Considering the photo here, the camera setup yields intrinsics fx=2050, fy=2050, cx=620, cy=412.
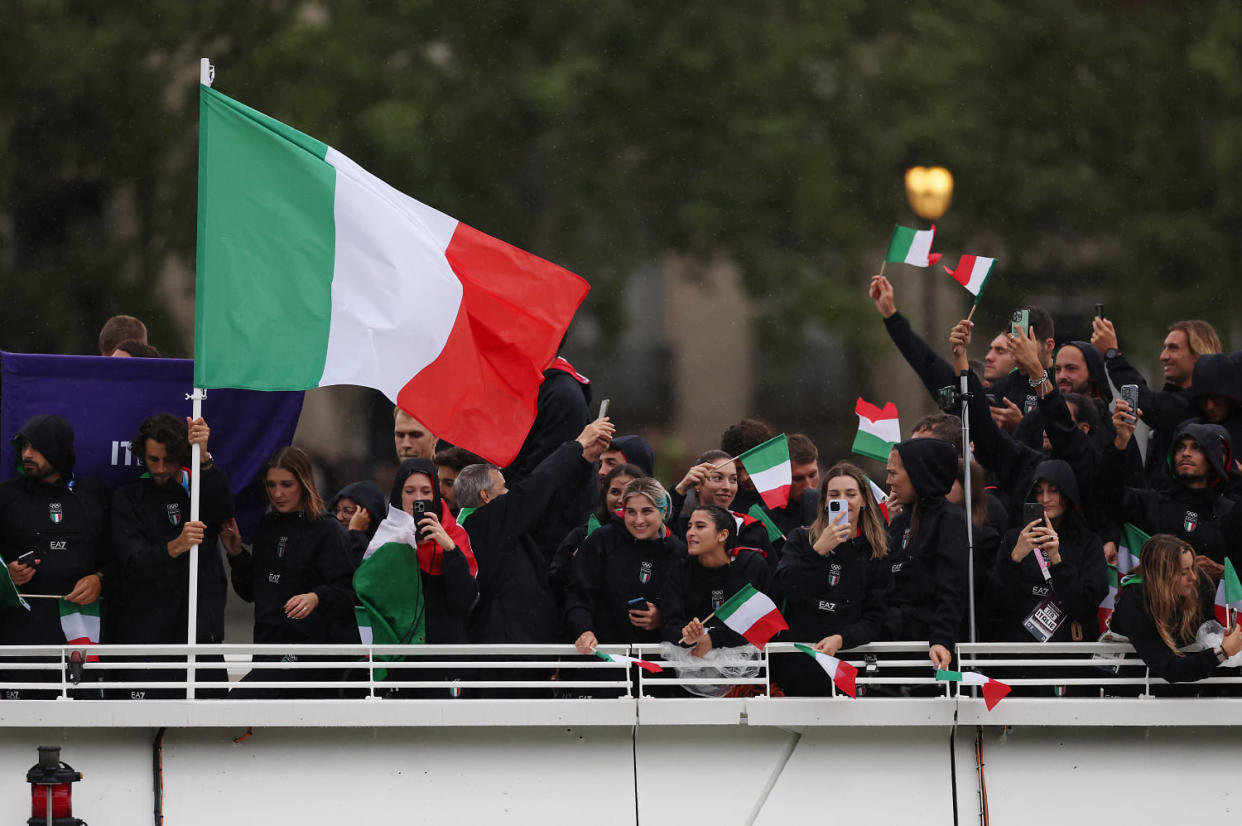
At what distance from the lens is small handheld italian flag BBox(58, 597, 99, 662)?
1108cm

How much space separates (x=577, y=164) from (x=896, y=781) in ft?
35.7

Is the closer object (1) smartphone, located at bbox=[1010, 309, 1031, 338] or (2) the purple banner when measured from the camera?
(2) the purple banner

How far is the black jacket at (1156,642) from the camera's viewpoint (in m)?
10.6

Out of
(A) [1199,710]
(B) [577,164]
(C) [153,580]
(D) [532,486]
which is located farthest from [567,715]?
(B) [577,164]

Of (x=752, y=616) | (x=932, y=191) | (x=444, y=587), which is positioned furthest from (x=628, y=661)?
(x=932, y=191)

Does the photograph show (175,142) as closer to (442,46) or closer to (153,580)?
(442,46)

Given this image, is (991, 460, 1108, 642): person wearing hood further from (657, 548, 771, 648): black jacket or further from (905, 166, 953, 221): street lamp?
(905, 166, 953, 221): street lamp

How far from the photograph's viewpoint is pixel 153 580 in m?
11.1

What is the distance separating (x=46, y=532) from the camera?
10992 millimetres

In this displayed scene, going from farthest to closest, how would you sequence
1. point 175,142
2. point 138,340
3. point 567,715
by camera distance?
1. point 175,142
2. point 138,340
3. point 567,715

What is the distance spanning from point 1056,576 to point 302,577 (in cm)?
410

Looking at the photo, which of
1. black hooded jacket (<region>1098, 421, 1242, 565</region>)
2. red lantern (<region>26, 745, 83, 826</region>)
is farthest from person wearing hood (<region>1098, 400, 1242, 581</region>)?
red lantern (<region>26, 745, 83, 826</region>)

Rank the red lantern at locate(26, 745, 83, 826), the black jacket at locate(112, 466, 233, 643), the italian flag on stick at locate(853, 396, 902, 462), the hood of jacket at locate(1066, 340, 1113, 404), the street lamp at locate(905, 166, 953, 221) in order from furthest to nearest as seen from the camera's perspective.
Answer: the street lamp at locate(905, 166, 953, 221)
the hood of jacket at locate(1066, 340, 1113, 404)
the italian flag on stick at locate(853, 396, 902, 462)
the black jacket at locate(112, 466, 233, 643)
the red lantern at locate(26, 745, 83, 826)

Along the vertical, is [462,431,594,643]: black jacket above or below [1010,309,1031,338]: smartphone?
below
